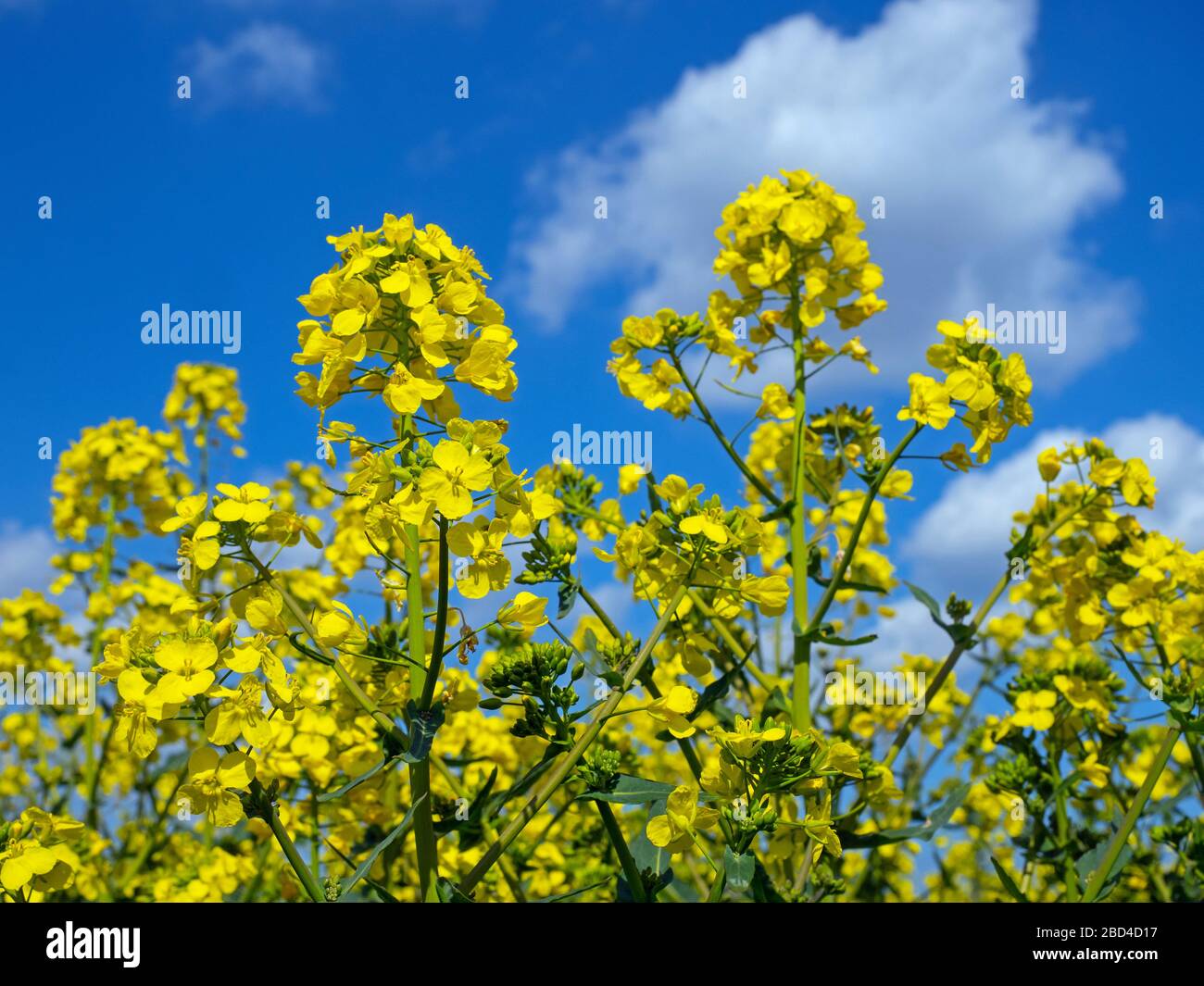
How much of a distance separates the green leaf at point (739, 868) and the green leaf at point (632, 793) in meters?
0.18

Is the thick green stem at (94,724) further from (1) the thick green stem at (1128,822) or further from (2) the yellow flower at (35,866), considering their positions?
(1) the thick green stem at (1128,822)

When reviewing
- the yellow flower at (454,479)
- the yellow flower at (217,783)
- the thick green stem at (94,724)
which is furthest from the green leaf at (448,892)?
the thick green stem at (94,724)

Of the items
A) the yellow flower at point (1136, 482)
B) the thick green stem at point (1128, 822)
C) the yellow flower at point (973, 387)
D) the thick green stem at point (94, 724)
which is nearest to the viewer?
the thick green stem at point (1128, 822)

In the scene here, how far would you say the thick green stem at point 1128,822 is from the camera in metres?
2.41

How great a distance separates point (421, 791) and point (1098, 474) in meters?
2.36

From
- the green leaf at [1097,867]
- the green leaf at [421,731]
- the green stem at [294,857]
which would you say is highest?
the green leaf at [421,731]

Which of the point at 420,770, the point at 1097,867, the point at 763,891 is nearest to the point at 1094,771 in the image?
the point at 1097,867

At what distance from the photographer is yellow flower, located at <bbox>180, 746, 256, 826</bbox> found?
5.58 feet

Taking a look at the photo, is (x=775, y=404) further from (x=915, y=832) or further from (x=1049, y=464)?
(x=915, y=832)

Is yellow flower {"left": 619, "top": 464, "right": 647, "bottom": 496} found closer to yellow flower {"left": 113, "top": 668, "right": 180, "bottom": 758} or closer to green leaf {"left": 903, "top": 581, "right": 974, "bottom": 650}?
green leaf {"left": 903, "top": 581, "right": 974, "bottom": 650}

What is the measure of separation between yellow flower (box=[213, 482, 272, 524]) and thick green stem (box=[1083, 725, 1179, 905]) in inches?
79.6

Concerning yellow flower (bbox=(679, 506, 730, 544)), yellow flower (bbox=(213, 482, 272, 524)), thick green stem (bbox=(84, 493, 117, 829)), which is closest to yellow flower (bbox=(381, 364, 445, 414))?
yellow flower (bbox=(213, 482, 272, 524))

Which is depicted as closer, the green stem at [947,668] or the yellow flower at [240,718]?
the yellow flower at [240,718]
